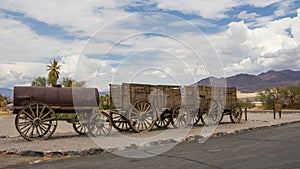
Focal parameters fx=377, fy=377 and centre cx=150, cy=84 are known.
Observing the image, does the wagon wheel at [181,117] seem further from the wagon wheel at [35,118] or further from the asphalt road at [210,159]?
the wagon wheel at [35,118]

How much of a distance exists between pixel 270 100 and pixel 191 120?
29648 mm

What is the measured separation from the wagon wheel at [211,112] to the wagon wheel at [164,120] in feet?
7.58

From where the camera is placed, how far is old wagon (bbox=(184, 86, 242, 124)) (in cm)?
2020

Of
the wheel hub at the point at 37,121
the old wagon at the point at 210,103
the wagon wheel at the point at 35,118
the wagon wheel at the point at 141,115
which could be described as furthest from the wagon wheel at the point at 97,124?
the old wagon at the point at 210,103

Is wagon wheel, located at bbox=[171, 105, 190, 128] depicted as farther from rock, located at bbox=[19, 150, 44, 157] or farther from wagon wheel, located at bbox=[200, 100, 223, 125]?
rock, located at bbox=[19, 150, 44, 157]

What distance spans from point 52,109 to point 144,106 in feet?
13.7

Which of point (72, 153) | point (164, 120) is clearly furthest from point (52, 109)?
point (164, 120)

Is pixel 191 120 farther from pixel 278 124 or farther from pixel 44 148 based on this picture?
pixel 44 148

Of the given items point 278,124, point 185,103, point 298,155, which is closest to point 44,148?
point 298,155

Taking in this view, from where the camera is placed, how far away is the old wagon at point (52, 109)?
46.6 feet

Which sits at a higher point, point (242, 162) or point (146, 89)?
point (146, 89)

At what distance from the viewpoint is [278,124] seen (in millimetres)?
21047

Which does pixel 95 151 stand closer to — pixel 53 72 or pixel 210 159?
pixel 210 159

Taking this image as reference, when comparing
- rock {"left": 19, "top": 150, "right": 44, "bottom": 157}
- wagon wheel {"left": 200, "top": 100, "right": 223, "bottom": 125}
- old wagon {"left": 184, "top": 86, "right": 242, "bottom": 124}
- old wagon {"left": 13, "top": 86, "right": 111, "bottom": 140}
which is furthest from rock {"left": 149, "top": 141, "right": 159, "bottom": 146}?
wagon wheel {"left": 200, "top": 100, "right": 223, "bottom": 125}
